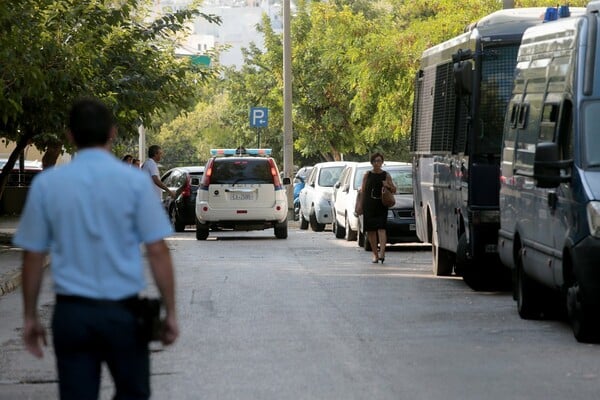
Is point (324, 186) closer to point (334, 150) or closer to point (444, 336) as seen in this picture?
point (444, 336)

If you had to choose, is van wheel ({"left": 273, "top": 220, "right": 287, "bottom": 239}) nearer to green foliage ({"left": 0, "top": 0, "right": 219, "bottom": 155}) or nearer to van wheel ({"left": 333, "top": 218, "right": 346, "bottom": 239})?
van wheel ({"left": 333, "top": 218, "right": 346, "bottom": 239})

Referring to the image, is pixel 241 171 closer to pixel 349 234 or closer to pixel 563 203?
pixel 349 234

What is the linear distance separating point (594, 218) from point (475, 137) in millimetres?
5355

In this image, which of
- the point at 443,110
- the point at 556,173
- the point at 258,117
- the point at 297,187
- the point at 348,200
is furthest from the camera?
the point at 297,187

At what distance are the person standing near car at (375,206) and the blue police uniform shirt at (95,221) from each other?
17.4 m

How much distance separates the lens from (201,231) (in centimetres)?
3275

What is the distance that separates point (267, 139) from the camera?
7556 cm

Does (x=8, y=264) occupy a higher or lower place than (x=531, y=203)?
lower

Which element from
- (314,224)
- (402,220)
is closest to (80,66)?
(402,220)

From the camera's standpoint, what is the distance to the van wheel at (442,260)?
792 inches

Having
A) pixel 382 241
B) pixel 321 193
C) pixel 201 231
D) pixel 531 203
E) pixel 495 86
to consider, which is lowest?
pixel 201 231

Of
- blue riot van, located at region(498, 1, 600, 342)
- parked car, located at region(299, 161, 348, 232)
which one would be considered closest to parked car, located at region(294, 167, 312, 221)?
parked car, located at region(299, 161, 348, 232)

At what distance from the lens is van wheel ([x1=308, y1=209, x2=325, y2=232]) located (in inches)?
1478

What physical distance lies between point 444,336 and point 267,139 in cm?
6263
